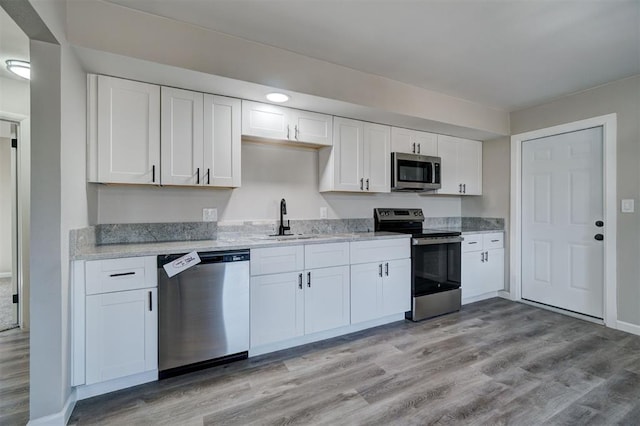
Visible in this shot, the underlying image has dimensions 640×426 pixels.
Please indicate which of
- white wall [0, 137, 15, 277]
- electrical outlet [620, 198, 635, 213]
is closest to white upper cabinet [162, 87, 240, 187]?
electrical outlet [620, 198, 635, 213]

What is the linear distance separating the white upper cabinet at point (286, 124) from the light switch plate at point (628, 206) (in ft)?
9.33

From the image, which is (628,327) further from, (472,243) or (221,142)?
(221,142)

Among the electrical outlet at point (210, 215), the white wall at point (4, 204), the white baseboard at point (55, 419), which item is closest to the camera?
the white baseboard at point (55, 419)

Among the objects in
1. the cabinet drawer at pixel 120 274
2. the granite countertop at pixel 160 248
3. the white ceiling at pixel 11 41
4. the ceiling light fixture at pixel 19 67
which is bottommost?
the cabinet drawer at pixel 120 274

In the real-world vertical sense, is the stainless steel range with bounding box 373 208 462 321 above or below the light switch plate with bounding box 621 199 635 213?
below

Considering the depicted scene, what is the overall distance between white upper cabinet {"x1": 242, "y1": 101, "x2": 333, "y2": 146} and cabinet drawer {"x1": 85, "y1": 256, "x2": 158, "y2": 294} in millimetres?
1308

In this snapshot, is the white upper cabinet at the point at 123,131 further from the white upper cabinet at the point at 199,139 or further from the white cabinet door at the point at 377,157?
the white cabinet door at the point at 377,157

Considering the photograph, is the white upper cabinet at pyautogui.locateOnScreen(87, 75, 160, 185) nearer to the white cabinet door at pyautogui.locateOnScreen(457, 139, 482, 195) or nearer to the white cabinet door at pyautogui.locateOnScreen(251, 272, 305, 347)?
the white cabinet door at pyautogui.locateOnScreen(251, 272, 305, 347)

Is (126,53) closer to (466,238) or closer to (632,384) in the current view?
(466,238)

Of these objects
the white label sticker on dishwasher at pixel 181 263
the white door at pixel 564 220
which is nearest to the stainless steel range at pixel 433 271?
the white door at pixel 564 220

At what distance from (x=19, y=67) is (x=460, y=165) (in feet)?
15.1

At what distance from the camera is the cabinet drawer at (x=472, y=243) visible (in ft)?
11.9

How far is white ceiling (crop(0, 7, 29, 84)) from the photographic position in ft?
6.52

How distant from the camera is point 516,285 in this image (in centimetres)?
387
